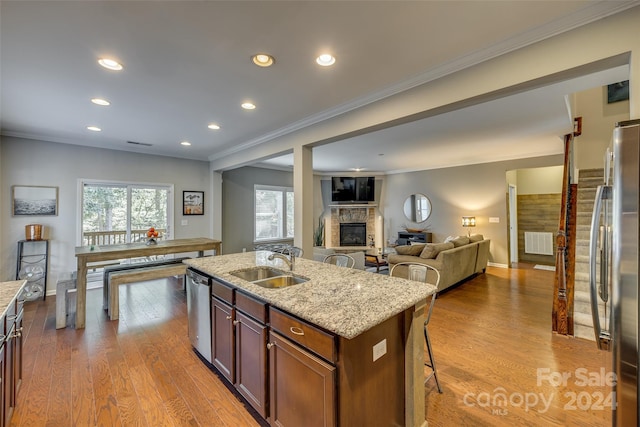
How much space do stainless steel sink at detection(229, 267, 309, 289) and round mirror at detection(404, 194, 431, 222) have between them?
624cm

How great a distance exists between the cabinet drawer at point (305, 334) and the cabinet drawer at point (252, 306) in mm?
74

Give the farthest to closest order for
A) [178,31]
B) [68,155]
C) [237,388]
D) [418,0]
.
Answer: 1. [68,155]
2. [237,388]
3. [178,31]
4. [418,0]

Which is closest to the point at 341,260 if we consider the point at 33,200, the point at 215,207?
the point at 215,207

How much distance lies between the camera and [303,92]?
9.11 ft

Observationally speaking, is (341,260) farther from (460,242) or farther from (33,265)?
(33,265)

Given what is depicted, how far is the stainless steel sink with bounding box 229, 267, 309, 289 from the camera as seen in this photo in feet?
7.16

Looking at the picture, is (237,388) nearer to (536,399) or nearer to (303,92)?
(536,399)

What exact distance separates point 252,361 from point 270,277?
2.35 feet

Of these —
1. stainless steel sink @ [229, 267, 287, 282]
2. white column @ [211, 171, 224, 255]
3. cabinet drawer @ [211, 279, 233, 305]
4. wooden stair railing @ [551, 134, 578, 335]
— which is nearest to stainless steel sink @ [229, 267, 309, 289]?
stainless steel sink @ [229, 267, 287, 282]

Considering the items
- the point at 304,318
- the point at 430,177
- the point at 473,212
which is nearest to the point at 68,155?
the point at 304,318

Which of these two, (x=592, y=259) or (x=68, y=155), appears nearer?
(x=592, y=259)

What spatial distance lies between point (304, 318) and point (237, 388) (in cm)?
112

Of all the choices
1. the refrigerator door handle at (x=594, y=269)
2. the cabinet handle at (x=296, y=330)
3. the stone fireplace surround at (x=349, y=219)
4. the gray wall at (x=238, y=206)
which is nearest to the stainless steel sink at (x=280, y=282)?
the cabinet handle at (x=296, y=330)

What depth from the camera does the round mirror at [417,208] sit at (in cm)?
762
